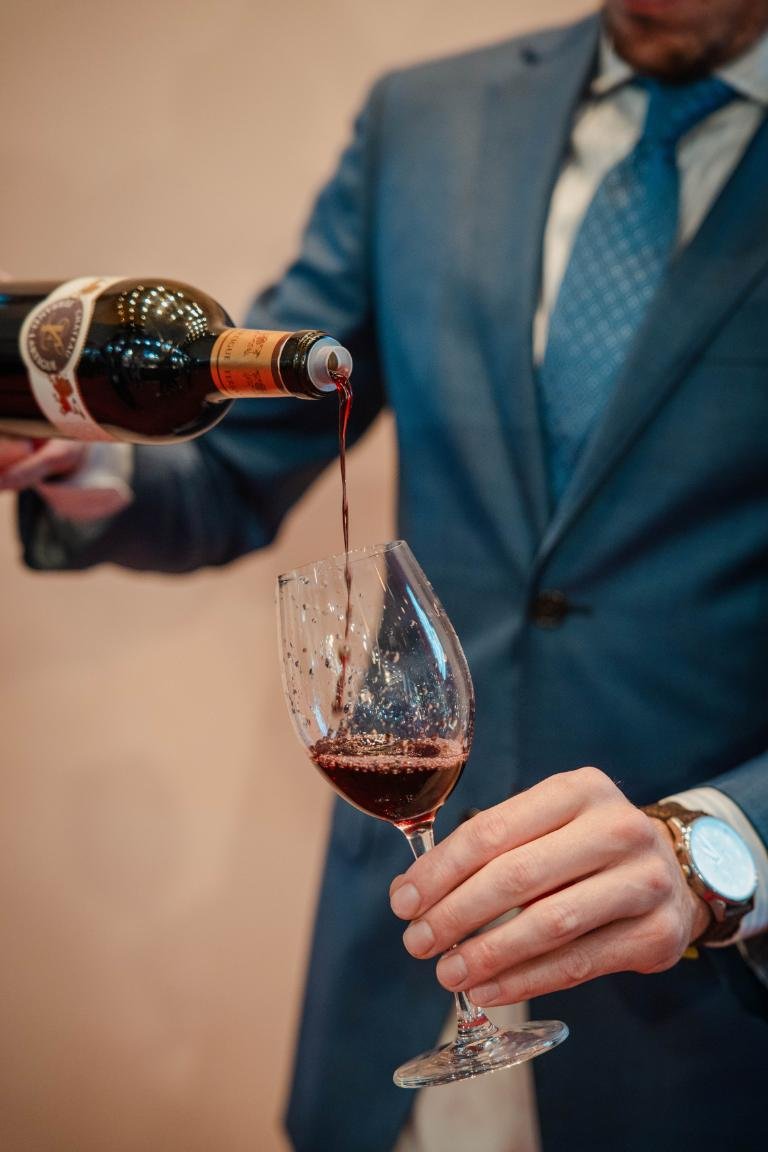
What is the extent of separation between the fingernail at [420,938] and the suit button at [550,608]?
408 mm

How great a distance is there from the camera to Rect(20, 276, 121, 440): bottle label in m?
0.84

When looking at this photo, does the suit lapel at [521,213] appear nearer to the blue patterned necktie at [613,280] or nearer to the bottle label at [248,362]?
the blue patterned necktie at [613,280]

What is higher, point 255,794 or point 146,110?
point 146,110

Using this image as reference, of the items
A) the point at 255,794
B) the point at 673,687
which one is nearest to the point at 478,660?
the point at 673,687

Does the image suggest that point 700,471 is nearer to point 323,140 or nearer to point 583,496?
point 583,496

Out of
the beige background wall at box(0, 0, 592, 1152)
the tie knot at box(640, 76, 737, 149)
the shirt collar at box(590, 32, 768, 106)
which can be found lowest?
the beige background wall at box(0, 0, 592, 1152)

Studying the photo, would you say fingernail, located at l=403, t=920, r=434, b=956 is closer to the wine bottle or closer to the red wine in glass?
the red wine in glass

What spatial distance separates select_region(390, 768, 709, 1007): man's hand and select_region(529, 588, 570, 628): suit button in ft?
1.15

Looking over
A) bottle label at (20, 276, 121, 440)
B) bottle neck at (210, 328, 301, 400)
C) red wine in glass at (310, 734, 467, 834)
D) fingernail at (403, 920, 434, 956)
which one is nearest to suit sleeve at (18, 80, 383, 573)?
bottle label at (20, 276, 121, 440)

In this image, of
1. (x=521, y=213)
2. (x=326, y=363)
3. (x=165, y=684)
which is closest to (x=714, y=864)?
(x=326, y=363)

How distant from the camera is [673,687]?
39.4 inches

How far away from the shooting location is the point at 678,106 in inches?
41.6

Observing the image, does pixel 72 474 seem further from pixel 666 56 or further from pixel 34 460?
pixel 666 56

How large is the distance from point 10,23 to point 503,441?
1172mm
